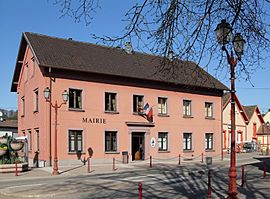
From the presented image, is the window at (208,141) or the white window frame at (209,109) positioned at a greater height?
the white window frame at (209,109)

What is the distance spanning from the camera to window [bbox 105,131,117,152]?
33062mm

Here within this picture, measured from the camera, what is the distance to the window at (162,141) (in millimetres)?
36625

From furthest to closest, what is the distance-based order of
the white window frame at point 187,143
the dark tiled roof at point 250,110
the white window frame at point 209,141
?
the dark tiled roof at point 250,110 < the white window frame at point 209,141 < the white window frame at point 187,143

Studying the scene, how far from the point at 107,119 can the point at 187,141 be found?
31.5 ft

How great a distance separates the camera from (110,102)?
110ft

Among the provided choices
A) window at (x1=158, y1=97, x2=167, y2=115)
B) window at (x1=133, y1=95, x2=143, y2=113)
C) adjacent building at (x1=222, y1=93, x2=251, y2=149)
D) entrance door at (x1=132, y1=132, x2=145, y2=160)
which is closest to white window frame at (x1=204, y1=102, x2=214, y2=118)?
window at (x1=158, y1=97, x2=167, y2=115)

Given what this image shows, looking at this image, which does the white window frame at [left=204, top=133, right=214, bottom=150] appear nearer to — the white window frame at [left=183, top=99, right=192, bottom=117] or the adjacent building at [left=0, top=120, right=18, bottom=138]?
the white window frame at [left=183, top=99, right=192, bottom=117]

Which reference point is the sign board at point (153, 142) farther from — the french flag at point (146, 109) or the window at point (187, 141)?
the window at point (187, 141)

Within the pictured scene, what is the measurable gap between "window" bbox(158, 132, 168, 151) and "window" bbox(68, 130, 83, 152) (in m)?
8.05

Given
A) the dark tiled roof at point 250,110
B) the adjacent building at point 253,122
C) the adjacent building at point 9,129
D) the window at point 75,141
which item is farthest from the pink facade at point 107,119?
the dark tiled roof at point 250,110

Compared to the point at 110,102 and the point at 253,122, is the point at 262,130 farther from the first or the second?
the point at 110,102

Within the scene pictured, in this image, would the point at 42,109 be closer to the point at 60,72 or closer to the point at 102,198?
the point at 60,72

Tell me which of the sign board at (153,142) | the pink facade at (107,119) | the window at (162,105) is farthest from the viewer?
the window at (162,105)

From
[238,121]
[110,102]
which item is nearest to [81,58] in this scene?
[110,102]
